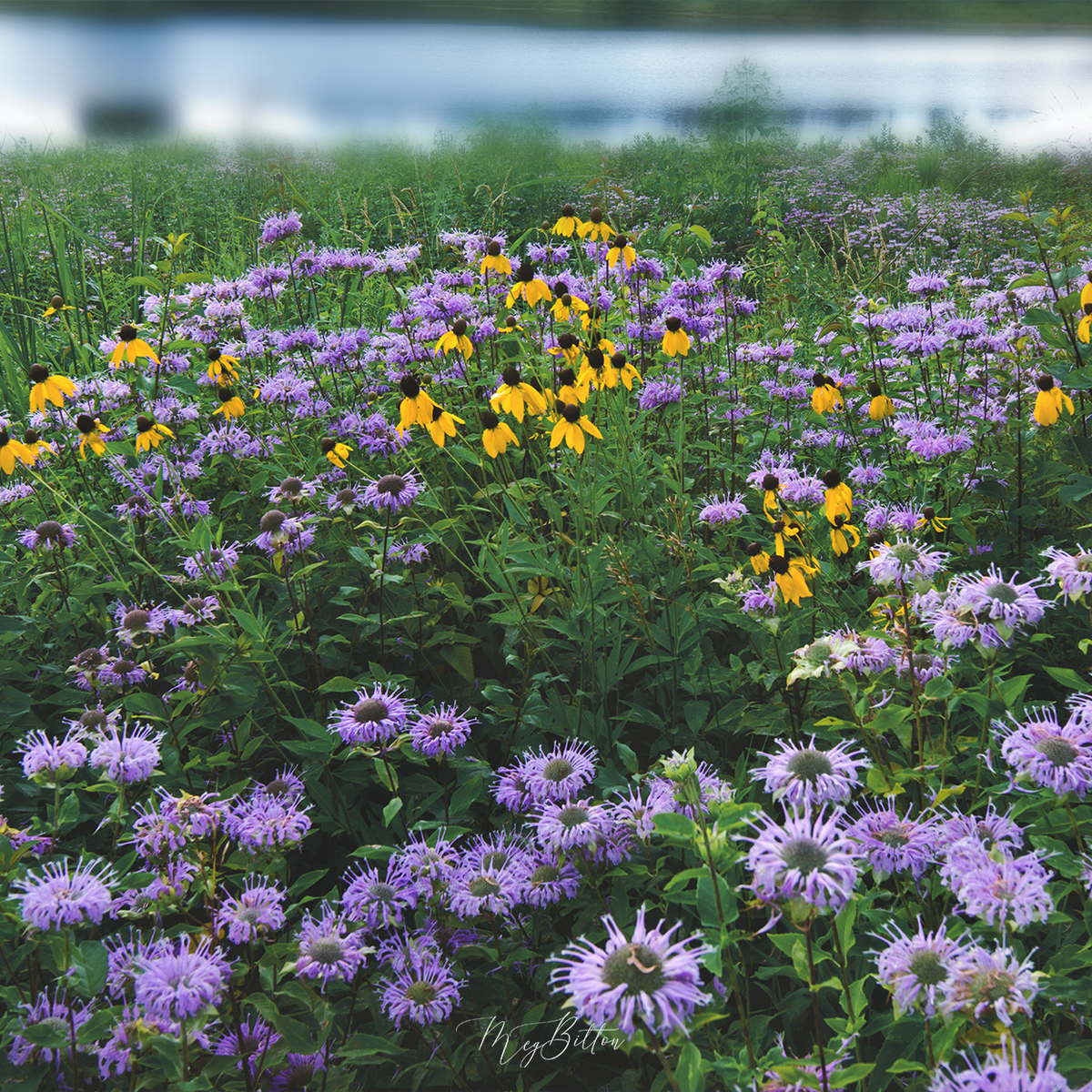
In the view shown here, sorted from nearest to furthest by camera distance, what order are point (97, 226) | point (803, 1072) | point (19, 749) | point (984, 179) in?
point (803, 1072) < point (19, 749) < point (97, 226) < point (984, 179)

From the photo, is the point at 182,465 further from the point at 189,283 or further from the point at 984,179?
the point at 984,179

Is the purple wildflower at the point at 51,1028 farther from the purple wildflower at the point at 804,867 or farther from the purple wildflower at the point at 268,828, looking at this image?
the purple wildflower at the point at 804,867

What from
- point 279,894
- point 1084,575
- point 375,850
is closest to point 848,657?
point 1084,575

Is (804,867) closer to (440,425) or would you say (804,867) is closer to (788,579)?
(788,579)

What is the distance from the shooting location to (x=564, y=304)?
8.39ft

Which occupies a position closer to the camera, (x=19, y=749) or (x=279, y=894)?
(x=279, y=894)

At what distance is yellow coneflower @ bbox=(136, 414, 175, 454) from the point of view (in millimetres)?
2381

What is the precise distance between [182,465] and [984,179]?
11.1 meters

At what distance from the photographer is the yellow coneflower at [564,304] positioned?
2.53 metres

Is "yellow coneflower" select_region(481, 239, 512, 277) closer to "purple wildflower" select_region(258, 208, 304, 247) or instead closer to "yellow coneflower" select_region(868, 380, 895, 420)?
"purple wildflower" select_region(258, 208, 304, 247)

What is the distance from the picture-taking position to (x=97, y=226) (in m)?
7.73

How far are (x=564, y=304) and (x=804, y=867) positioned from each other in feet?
6.54

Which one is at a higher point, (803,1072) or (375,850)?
(803,1072)

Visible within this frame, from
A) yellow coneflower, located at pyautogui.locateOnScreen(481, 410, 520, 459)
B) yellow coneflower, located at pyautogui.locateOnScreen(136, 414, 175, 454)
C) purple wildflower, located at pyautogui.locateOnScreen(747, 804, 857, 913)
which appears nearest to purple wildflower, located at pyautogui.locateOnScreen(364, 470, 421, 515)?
yellow coneflower, located at pyautogui.locateOnScreen(481, 410, 520, 459)
